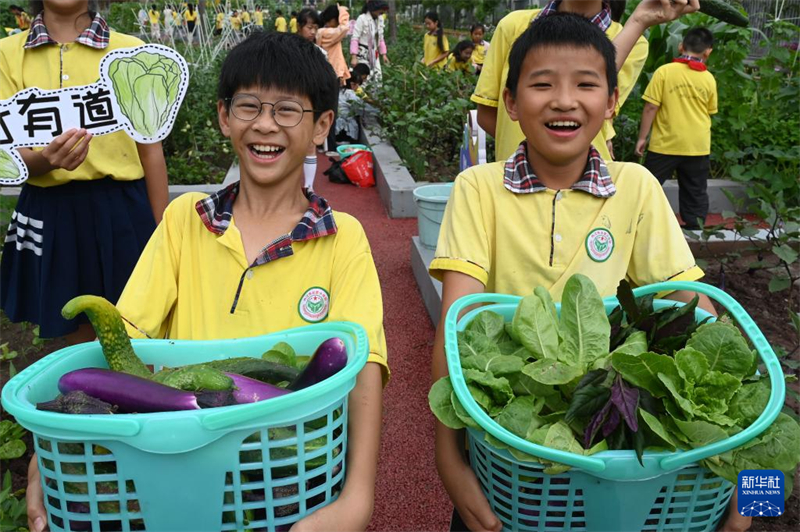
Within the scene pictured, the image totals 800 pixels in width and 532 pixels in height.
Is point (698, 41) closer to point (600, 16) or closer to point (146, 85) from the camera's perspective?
point (600, 16)

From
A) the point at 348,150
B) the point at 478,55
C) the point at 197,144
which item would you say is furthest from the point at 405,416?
the point at 478,55

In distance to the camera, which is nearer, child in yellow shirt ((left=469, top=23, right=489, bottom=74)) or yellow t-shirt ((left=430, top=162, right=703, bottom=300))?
yellow t-shirt ((left=430, top=162, right=703, bottom=300))

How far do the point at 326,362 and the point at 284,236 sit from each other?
1.97ft

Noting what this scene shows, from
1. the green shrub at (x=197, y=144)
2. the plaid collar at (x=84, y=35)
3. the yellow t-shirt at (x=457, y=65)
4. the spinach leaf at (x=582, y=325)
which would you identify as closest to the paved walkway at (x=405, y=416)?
the spinach leaf at (x=582, y=325)

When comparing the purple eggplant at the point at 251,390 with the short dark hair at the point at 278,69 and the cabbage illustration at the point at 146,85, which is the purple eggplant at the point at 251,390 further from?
the cabbage illustration at the point at 146,85

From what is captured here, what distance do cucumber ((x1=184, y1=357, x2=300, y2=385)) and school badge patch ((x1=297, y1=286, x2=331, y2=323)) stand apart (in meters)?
0.36

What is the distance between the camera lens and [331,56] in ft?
32.3

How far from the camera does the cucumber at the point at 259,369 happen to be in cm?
123

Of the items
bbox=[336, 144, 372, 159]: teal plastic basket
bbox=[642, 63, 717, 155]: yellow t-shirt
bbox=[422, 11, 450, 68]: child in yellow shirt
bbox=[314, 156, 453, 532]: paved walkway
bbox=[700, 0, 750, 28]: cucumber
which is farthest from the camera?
bbox=[422, 11, 450, 68]: child in yellow shirt

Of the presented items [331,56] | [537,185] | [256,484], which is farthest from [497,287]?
[331,56]

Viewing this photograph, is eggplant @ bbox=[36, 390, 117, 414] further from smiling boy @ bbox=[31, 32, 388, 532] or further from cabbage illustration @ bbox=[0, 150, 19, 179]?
cabbage illustration @ bbox=[0, 150, 19, 179]

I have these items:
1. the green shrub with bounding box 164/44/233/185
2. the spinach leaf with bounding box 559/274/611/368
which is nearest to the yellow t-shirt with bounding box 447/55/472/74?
the green shrub with bounding box 164/44/233/185

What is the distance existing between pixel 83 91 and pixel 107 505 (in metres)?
1.50

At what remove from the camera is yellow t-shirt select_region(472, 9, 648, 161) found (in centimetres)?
270
